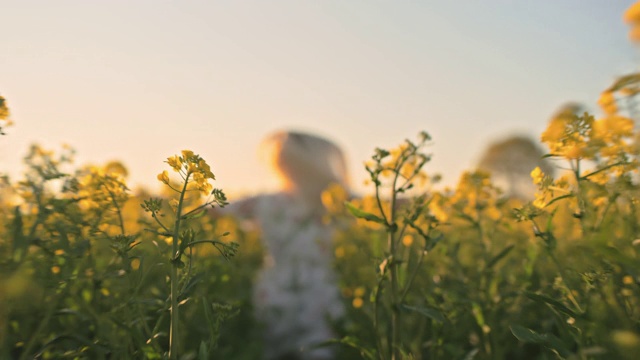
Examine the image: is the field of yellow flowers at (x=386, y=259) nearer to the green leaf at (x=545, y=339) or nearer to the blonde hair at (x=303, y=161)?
the green leaf at (x=545, y=339)

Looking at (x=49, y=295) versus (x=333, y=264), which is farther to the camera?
(x=333, y=264)

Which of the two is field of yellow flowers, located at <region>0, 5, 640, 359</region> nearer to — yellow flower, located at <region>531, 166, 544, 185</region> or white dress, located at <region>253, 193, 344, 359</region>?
yellow flower, located at <region>531, 166, 544, 185</region>

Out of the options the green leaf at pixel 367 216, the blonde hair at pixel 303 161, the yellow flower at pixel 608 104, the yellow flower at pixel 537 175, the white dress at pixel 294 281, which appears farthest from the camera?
the blonde hair at pixel 303 161

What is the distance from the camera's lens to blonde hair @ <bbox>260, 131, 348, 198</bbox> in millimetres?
6184

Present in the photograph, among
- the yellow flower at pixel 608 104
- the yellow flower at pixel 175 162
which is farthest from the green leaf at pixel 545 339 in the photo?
the yellow flower at pixel 175 162

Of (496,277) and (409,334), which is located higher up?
(496,277)

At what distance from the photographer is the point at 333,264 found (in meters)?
3.77

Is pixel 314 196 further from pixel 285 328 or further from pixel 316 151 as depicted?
pixel 285 328

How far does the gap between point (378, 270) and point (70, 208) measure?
983 mm

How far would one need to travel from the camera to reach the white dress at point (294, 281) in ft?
16.9

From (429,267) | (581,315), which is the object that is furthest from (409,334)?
(581,315)

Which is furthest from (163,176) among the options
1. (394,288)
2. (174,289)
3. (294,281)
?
(294,281)

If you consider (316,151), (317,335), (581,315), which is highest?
(316,151)

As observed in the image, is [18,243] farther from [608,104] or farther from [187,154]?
[608,104]
